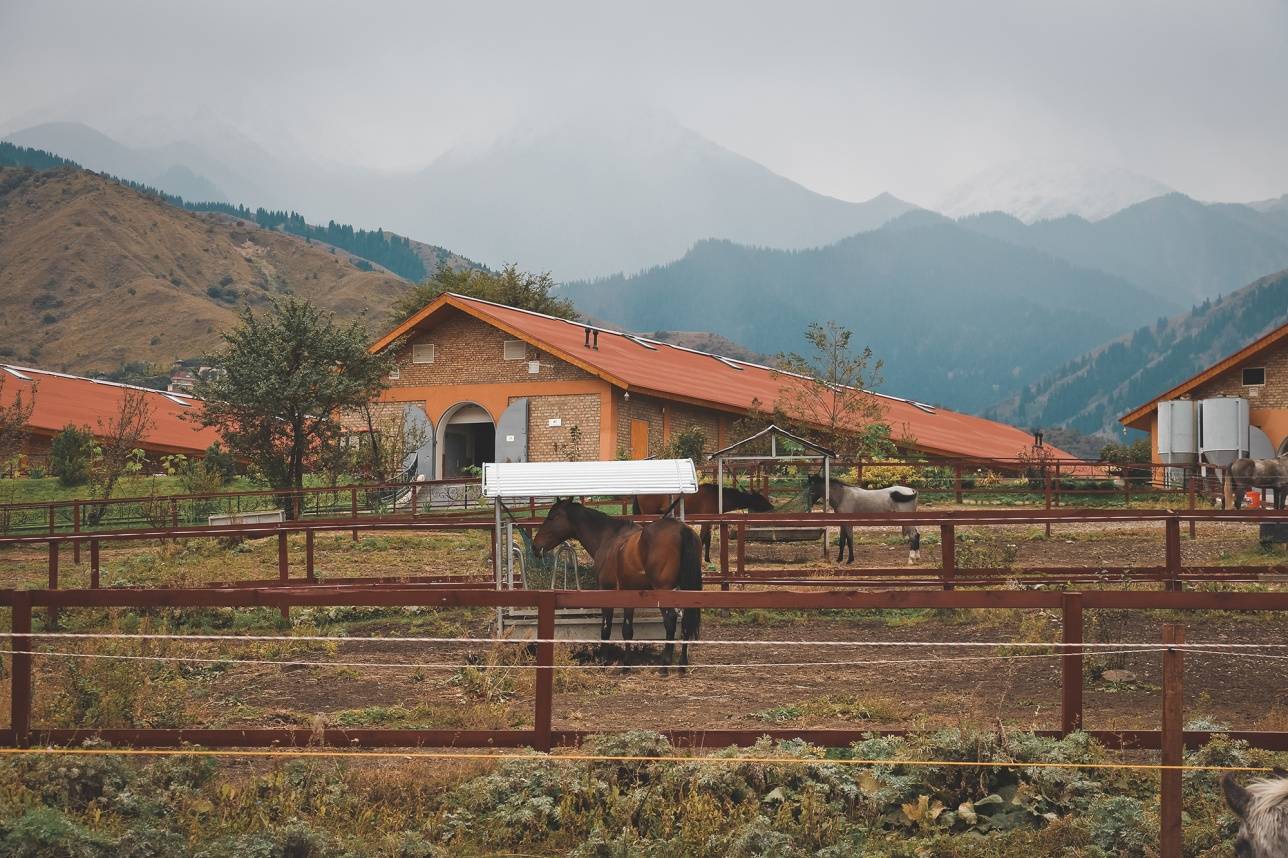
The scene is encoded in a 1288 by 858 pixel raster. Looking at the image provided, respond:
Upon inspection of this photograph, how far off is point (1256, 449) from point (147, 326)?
4020 inches

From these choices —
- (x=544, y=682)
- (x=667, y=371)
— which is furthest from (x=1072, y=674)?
(x=667, y=371)

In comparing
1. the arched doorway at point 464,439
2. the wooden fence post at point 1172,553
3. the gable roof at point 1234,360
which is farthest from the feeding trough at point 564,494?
the gable roof at point 1234,360

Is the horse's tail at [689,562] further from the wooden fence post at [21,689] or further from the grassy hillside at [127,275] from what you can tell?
the grassy hillside at [127,275]

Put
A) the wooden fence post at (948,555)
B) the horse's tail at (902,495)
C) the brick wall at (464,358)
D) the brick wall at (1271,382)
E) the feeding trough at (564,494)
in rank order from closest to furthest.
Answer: the feeding trough at (564,494), the wooden fence post at (948,555), the horse's tail at (902,495), the brick wall at (1271,382), the brick wall at (464,358)

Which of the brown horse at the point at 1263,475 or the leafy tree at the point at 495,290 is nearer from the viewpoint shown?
the brown horse at the point at 1263,475

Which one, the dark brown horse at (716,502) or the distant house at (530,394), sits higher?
the distant house at (530,394)

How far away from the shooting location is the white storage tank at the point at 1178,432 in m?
37.3

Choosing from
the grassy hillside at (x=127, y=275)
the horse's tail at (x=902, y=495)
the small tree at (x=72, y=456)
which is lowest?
the horse's tail at (x=902, y=495)

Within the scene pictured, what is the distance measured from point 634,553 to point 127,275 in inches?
5115

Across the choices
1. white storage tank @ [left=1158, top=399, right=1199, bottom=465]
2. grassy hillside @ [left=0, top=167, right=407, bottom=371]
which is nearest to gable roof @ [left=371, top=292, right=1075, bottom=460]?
white storage tank @ [left=1158, top=399, right=1199, bottom=465]

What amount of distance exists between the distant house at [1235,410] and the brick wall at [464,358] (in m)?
17.1

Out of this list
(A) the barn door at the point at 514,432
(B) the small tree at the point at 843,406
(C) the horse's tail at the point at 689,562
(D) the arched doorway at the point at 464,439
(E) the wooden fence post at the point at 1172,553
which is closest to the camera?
(C) the horse's tail at the point at 689,562

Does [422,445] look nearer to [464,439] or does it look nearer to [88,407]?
[464,439]

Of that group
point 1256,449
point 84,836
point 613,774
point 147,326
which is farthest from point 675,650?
point 147,326
